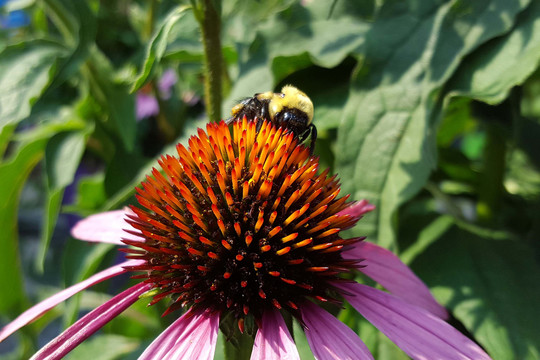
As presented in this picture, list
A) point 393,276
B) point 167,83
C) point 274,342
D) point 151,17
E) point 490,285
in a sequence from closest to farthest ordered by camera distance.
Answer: point 274,342 < point 393,276 < point 490,285 < point 151,17 < point 167,83

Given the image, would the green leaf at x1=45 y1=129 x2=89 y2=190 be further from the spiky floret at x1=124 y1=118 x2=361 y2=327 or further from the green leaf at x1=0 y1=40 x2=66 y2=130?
the spiky floret at x1=124 y1=118 x2=361 y2=327

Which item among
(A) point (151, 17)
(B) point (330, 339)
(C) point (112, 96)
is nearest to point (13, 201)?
(C) point (112, 96)

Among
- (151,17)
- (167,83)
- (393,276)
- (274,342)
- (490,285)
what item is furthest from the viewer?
(167,83)

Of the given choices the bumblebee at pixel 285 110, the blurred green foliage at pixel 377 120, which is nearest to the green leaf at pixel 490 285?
the blurred green foliage at pixel 377 120

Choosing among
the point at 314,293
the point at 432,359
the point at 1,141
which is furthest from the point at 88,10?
the point at 432,359

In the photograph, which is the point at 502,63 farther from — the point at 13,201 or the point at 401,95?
the point at 13,201

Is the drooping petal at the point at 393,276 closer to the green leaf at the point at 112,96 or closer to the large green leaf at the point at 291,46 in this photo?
the large green leaf at the point at 291,46
